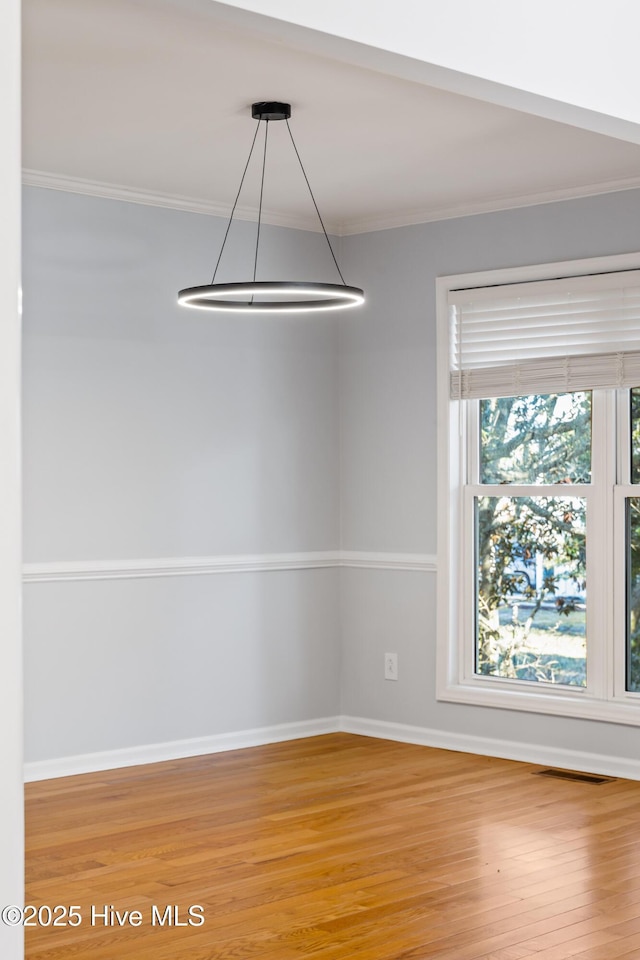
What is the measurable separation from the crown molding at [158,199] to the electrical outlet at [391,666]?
2.25 m

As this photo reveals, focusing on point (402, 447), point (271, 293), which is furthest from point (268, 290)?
point (402, 447)

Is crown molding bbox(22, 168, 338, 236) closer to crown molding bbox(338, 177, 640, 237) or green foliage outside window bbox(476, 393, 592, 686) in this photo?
crown molding bbox(338, 177, 640, 237)

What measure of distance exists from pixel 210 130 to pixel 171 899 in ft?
9.07

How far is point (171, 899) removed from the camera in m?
3.54

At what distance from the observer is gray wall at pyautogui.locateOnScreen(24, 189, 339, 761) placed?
16.6ft

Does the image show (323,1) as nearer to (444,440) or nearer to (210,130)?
(210,130)

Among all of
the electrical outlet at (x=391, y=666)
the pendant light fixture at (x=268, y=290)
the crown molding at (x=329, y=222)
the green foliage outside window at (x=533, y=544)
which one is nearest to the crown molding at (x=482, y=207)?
the crown molding at (x=329, y=222)

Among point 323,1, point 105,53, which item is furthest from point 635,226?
point 323,1

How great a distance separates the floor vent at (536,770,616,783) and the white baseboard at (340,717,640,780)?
0.05 metres

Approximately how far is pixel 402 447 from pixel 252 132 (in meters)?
1.98

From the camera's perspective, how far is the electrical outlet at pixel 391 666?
588 cm

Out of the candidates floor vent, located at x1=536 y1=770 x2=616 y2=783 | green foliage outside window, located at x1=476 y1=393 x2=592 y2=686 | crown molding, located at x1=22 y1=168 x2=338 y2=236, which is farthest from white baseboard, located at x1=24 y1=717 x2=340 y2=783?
crown molding, located at x1=22 y1=168 x2=338 y2=236

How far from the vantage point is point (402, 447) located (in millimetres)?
5863

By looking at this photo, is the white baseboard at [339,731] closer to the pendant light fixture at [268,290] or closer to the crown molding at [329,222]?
the pendant light fixture at [268,290]
